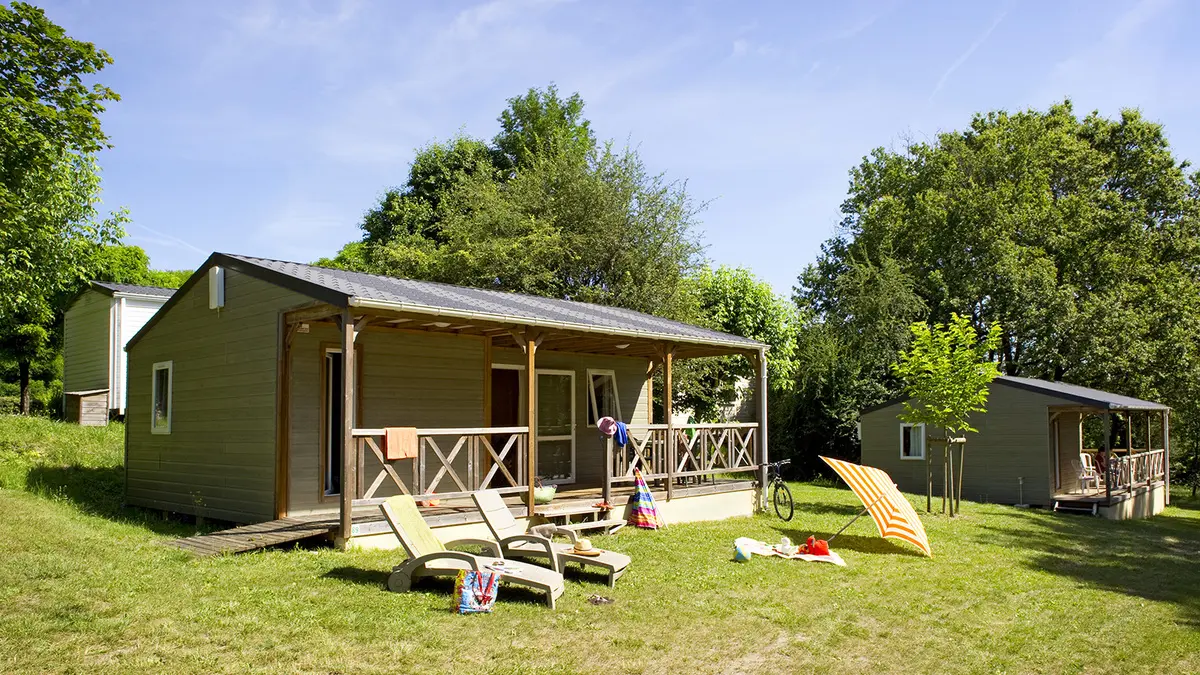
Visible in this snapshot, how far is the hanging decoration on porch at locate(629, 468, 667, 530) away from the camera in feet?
38.1

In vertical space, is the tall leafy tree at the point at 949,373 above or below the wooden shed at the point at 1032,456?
above

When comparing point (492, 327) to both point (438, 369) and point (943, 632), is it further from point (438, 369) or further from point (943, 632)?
point (943, 632)

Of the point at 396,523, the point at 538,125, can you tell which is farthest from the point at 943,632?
the point at 538,125

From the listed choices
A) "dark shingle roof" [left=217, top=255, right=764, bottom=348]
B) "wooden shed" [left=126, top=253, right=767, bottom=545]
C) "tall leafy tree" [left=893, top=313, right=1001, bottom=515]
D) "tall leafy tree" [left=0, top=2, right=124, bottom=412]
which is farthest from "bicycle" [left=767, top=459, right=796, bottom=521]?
"tall leafy tree" [left=0, top=2, right=124, bottom=412]

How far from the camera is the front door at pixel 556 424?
14484mm

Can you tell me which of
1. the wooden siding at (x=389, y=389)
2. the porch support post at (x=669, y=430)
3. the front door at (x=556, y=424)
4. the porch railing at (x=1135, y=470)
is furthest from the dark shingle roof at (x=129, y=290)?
the porch railing at (x=1135, y=470)

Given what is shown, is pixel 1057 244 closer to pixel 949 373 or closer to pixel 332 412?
pixel 949 373

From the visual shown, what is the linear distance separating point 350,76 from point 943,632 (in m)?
13.8

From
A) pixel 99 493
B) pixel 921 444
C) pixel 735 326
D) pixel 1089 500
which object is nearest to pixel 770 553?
pixel 99 493

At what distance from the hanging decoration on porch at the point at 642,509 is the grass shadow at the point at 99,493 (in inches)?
218

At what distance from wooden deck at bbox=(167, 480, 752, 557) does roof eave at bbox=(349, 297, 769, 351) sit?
7.50 ft

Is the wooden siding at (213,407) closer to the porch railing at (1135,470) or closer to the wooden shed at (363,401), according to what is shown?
the wooden shed at (363,401)

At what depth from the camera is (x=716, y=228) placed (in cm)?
2683

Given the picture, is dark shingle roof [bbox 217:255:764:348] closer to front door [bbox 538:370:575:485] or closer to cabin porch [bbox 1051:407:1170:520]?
front door [bbox 538:370:575:485]
